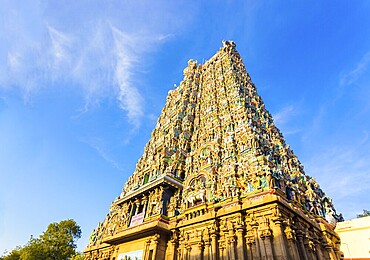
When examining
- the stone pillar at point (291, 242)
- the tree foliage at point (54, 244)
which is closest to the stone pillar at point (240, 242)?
the stone pillar at point (291, 242)

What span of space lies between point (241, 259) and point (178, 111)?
21.5 m

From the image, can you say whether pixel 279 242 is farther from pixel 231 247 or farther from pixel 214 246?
pixel 214 246

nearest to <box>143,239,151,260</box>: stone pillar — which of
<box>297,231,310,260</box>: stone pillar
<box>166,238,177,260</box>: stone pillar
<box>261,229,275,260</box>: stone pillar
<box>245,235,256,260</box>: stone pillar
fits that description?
<box>166,238,177,260</box>: stone pillar

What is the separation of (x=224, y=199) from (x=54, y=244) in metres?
31.9

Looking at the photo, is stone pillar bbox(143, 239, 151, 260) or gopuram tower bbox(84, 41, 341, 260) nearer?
gopuram tower bbox(84, 41, 341, 260)

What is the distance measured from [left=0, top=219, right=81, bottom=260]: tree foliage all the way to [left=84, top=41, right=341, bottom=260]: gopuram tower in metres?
12.3

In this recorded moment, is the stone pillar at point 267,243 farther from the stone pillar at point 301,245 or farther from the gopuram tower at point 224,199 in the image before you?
the stone pillar at point 301,245

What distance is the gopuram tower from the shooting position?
45.1 ft

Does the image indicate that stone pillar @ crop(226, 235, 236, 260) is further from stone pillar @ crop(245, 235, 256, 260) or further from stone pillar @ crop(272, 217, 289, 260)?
stone pillar @ crop(272, 217, 289, 260)

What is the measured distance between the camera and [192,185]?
20.1 m

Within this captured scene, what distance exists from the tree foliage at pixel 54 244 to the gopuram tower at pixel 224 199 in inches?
485

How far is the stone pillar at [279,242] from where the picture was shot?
11887 mm

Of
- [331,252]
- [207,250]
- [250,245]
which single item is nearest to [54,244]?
[207,250]

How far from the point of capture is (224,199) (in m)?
16.2
